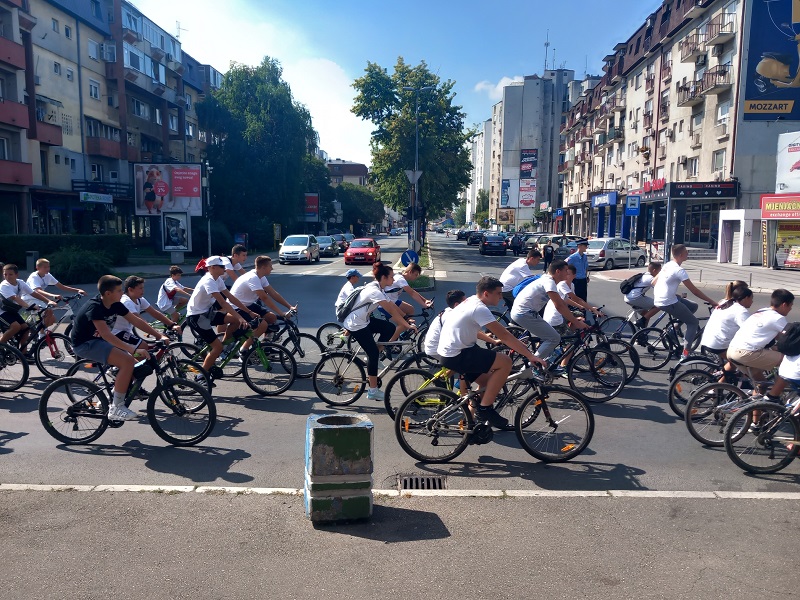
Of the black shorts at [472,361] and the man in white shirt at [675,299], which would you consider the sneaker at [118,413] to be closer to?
the black shorts at [472,361]

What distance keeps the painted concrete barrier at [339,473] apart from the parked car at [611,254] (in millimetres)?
29780

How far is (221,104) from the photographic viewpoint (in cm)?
4594

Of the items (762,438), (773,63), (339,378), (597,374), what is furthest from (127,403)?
(773,63)

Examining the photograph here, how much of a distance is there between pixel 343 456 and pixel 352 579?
929 millimetres

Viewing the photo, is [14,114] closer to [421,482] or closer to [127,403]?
[127,403]

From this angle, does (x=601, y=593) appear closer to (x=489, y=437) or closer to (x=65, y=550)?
(x=489, y=437)

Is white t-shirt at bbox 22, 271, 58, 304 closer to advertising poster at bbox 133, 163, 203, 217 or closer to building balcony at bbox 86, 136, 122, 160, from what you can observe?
advertising poster at bbox 133, 163, 203, 217

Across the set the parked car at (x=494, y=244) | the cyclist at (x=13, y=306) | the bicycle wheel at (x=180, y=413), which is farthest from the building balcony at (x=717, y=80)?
the bicycle wheel at (x=180, y=413)

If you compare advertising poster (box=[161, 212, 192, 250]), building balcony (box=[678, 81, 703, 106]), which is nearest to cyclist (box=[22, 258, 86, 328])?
advertising poster (box=[161, 212, 192, 250])

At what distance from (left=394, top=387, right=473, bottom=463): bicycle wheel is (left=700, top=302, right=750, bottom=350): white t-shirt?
10.8 feet

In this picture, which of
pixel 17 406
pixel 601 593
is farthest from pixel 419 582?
pixel 17 406

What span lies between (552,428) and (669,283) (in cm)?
422

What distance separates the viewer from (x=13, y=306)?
871 cm

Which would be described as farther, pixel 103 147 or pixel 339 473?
pixel 103 147
